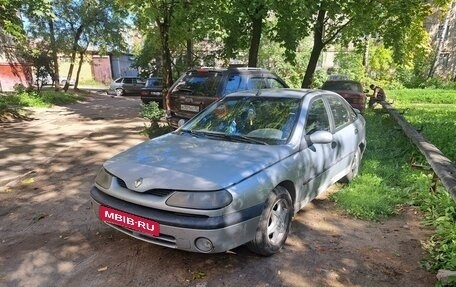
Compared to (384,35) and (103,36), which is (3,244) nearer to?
(384,35)

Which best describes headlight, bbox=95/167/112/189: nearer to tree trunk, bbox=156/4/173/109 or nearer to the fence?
the fence

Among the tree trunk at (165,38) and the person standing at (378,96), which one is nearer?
the tree trunk at (165,38)

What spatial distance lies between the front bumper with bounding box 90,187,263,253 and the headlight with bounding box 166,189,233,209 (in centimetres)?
10

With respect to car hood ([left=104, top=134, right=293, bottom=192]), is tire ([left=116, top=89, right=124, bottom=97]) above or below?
below

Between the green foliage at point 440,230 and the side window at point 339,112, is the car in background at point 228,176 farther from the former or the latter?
the green foliage at point 440,230

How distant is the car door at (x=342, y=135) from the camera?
4.96 meters

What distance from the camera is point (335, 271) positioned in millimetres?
3539

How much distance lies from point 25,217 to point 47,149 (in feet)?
13.6

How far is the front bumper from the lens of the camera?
3066 mm

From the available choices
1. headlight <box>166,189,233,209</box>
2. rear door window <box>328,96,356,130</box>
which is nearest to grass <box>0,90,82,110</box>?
rear door window <box>328,96,356,130</box>

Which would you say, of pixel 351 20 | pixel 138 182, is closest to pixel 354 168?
pixel 138 182

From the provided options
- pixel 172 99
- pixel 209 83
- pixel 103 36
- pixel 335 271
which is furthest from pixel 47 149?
pixel 103 36

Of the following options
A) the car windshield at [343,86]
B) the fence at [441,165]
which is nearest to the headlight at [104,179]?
the fence at [441,165]

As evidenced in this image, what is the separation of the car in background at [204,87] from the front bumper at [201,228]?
452 centimetres
